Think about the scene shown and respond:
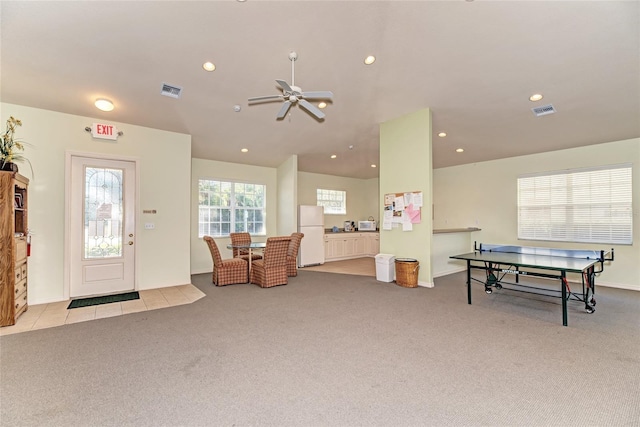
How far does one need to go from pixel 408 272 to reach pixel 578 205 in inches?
157

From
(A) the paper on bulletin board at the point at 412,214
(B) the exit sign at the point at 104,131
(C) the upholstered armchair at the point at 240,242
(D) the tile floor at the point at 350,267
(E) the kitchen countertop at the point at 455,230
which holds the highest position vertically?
(B) the exit sign at the point at 104,131

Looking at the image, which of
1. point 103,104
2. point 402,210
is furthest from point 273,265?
point 103,104

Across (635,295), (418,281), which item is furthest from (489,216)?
(418,281)

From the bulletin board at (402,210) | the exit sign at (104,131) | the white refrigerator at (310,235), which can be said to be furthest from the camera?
the white refrigerator at (310,235)

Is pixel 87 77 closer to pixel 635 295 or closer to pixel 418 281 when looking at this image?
pixel 418 281

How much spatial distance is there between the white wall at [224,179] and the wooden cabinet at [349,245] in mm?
1652

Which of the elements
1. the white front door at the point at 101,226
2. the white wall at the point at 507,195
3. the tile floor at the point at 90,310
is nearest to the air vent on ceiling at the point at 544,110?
the white wall at the point at 507,195

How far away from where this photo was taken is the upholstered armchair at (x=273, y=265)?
502cm

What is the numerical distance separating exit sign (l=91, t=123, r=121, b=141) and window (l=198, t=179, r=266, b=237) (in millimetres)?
2165

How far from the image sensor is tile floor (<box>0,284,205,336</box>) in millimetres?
3296

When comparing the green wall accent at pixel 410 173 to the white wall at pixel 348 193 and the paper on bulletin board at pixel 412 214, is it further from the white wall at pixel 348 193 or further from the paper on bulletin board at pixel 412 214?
the white wall at pixel 348 193

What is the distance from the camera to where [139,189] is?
191 inches

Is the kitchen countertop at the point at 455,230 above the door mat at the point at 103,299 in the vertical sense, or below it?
above

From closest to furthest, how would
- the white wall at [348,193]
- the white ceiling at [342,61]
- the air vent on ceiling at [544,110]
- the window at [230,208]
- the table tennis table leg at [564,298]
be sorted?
the white ceiling at [342,61] < the table tennis table leg at [564,298] < the air vent on ceiling at [544,110] < the window at [230,208] < the white wall at [348,193]
